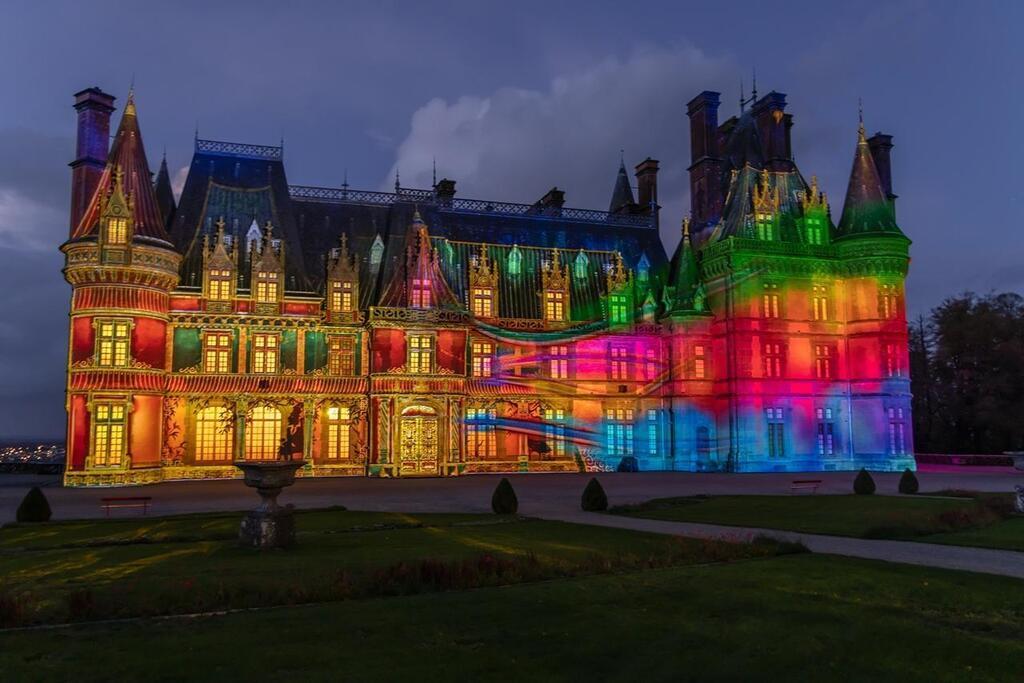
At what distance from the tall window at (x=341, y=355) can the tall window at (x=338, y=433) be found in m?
2.25

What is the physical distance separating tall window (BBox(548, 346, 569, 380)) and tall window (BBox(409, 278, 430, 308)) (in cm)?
947

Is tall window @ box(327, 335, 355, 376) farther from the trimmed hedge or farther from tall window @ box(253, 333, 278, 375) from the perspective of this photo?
the trimmed hedge

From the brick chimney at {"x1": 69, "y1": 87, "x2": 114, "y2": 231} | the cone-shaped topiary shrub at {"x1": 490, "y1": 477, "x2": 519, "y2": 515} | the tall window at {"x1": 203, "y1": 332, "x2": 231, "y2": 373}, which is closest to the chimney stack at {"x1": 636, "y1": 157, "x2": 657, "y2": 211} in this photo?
the tall window at {"x1": 203, "y1": 332, "x2": 231, "y2": 373}

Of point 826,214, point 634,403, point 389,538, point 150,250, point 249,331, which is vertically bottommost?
point 389,538

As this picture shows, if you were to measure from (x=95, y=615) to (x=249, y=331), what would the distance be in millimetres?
37871

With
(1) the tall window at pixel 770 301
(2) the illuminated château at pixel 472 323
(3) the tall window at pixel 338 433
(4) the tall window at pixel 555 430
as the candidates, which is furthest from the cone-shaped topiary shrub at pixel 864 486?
(3) the tall window at pixel 338 433

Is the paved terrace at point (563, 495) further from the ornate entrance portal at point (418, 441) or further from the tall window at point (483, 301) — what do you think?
the tall window at point (483, 301)

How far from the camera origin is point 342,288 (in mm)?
50812

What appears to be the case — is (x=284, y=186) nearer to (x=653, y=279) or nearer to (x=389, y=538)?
(x=653, y=279)

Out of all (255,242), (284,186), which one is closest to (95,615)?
(255,242)

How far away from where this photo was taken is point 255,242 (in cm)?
5019

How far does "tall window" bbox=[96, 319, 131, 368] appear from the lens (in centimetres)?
4381

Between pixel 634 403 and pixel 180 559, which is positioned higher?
pixel 634 403

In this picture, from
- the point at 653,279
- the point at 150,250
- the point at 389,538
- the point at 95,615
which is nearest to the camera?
the point at 95,615
